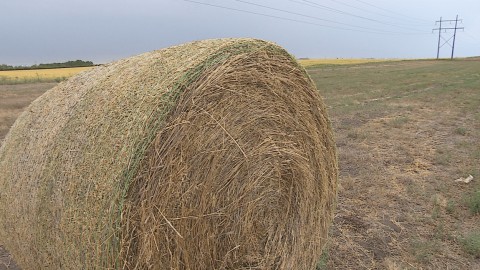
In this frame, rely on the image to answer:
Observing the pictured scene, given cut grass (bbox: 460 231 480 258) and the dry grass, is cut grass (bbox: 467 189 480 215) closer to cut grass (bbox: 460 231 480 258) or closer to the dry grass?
the dry grass

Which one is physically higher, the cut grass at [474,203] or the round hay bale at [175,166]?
the round hay bale at [175,166]

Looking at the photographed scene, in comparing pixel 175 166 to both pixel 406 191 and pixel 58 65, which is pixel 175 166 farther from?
pixel 58 65

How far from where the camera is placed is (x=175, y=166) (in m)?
2.52

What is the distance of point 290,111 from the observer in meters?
3.41

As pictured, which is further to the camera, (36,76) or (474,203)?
(36,76)

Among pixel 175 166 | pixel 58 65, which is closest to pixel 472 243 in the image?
pixel 175 166

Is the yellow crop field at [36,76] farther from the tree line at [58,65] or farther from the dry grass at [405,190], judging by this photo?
the dry grass at [405,190]

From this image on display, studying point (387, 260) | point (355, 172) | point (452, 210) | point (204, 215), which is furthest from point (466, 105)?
point (204, 215)

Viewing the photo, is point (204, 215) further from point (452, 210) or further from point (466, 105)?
point (466, 105)

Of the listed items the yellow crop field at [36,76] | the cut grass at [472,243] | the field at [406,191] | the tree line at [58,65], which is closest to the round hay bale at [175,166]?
the field at [406,191]

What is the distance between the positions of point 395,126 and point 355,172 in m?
Result: 3.85

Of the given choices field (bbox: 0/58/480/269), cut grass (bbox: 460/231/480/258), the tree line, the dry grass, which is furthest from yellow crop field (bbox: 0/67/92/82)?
cut grass (bbox: 460/231/480/258)

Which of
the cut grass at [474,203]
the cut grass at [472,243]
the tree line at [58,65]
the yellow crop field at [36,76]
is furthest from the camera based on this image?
the tree line at [58,65]

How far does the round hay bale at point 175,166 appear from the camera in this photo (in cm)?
240
